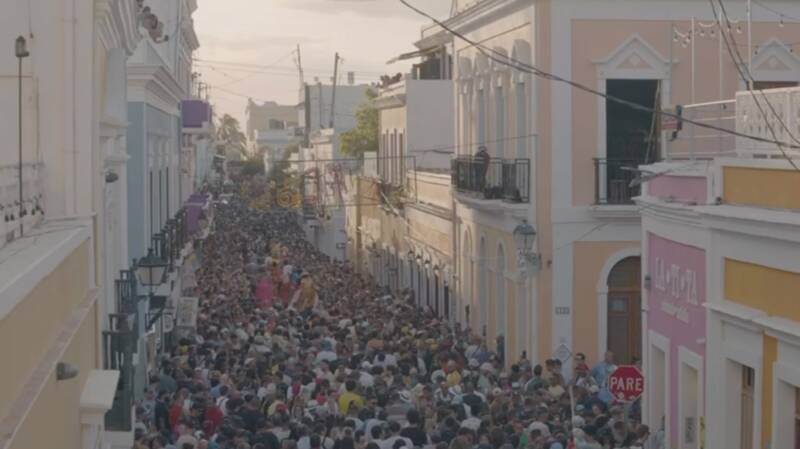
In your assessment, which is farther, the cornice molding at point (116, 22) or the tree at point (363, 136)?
the tree at point (363, 136)

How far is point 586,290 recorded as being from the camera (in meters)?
26.2

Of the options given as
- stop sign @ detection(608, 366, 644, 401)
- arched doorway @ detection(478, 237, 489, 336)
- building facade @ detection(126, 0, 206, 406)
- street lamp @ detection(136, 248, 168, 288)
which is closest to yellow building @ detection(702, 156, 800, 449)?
stop sign @ detection(608, 366, 644, 401)

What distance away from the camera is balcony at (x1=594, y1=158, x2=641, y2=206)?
26.0 m

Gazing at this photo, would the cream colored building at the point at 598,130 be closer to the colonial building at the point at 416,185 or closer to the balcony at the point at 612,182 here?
the balcony at the point at 612,182

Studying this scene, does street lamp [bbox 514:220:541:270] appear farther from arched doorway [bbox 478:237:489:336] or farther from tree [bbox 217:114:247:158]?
tree [bbox 217:114:247:158]

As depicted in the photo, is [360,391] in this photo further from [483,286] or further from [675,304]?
[483,286]

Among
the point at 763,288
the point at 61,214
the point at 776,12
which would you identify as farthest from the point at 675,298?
the point at 776,12

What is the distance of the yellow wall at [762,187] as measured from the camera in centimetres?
1316

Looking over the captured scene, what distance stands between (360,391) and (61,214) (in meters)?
7.13

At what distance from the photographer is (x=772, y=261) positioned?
1358 cm

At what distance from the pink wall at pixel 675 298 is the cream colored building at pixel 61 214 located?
5.58 meters

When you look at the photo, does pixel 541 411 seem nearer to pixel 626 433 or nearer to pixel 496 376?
pixel 626 433

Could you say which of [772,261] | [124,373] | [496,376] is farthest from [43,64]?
[496,376]

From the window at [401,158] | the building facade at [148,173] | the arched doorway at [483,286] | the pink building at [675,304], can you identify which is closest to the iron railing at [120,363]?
the building facade at [148,173]
